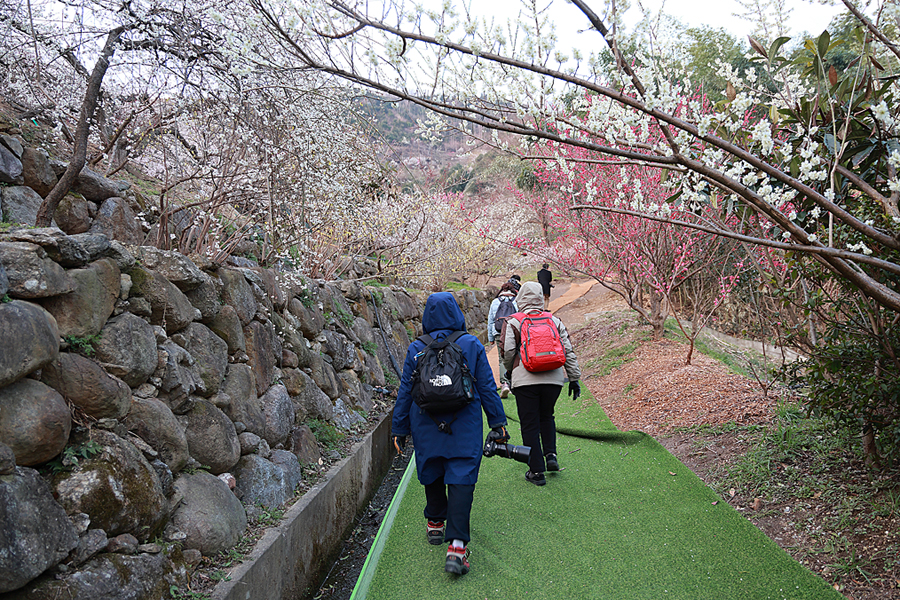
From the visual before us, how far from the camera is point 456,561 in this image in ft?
9.80

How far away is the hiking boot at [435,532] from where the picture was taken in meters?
3.39

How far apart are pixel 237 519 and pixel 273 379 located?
53.5 inches

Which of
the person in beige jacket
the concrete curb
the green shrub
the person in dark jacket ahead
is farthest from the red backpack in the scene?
the green shrub

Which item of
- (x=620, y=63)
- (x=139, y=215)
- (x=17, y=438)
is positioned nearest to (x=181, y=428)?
(x=17, y=438)

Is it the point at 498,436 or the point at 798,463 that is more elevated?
the point at 498,436

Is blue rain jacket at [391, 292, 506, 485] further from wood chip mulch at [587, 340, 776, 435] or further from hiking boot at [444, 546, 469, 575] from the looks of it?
wood chip mulch at [587, 340, 776, 435]

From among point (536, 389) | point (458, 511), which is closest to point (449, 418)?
point (458, 511)

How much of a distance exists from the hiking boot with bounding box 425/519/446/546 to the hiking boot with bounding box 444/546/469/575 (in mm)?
335

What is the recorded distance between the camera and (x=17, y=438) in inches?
68.8

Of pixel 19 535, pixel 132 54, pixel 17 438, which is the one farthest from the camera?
pixel 132 54

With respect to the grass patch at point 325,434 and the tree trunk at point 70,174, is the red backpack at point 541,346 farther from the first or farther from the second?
the tree trunk at point 70,174

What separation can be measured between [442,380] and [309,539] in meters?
1.40

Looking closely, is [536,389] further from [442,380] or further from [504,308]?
[504,308]

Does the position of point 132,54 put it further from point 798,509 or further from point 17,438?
point 798,509
